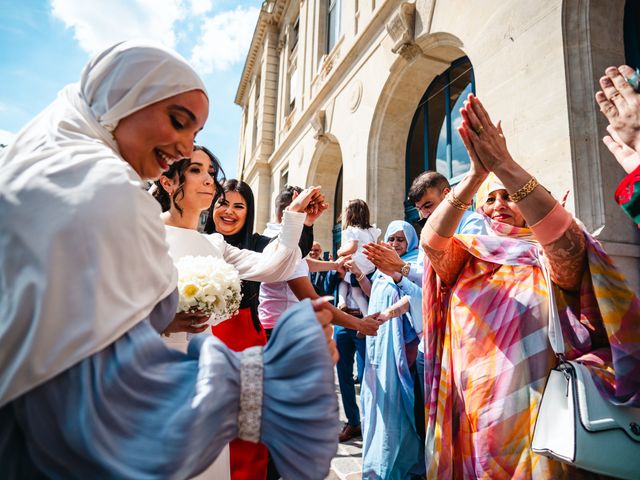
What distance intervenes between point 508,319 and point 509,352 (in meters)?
0.15

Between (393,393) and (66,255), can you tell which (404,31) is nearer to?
(393,393)

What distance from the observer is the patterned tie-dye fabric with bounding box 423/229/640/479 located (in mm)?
1398

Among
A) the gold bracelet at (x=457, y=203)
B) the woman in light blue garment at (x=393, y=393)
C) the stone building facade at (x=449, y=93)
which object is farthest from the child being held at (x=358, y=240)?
the gold bracelet at (x=457, y=203)

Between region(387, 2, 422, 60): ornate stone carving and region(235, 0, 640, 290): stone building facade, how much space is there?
0.02m

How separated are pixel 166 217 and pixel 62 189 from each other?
1.24 m

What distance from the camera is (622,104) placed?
1.35 meters

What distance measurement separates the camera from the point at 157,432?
27.9 inches

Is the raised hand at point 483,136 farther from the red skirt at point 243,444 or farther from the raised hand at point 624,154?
the red skirt at point 243,444

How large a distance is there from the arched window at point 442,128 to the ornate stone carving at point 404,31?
0.76 meters

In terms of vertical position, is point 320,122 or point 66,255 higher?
point 320,122

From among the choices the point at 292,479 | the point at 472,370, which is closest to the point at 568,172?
the point at 472,370

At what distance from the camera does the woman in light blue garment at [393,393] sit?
8.66 ft

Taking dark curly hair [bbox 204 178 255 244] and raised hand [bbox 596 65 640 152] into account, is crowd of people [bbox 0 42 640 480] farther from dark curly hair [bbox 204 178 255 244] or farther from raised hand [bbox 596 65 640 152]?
dark curly hair [bbox 204 178 255 244]

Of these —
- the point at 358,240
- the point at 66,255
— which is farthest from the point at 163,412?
the point at 358,240
